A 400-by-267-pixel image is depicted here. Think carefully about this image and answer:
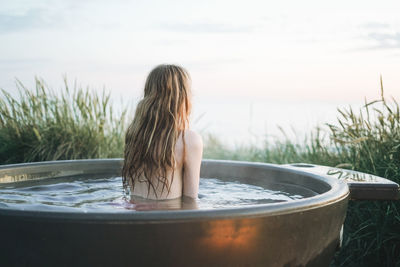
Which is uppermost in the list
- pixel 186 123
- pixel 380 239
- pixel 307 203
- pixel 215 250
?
pixel 186 123

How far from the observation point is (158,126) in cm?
250

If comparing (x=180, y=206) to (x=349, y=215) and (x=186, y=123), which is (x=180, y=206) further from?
(x=349, y=215)

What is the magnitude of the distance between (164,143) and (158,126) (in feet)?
0.39

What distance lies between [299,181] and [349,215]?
74 centimetres

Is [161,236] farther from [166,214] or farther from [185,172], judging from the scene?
[185,172]

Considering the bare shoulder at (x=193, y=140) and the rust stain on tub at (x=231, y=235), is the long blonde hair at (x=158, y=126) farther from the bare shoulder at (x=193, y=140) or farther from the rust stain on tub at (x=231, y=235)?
the rust stain on tub at (x=231, y=235)

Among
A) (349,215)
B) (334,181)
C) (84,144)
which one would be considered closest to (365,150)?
(349,215)

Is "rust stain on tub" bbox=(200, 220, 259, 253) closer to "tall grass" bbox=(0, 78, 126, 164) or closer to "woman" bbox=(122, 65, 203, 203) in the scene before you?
"woman" bbox=(122, 65, 203, 203)

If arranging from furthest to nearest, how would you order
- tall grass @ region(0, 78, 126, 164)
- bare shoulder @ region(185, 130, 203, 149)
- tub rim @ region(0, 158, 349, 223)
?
tall grass @ region(0, 78, 126, 164), bare shoulder @ region(185, 130, 203, 149), tub rim @ region(0, 158, 349, 223)

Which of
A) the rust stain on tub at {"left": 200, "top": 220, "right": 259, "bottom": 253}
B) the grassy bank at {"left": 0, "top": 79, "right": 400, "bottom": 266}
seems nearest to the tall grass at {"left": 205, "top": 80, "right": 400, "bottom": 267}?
the grassy bank at {"left": 0, "top": 79, "right": 400, "bottom": 266}

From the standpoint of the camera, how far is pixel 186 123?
2596mm

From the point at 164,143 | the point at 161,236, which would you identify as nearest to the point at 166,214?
the point at 161,236

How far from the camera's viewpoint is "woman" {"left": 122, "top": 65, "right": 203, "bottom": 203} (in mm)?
2428

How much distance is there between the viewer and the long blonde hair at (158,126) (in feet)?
8.00
